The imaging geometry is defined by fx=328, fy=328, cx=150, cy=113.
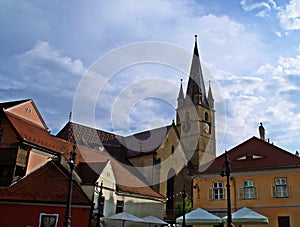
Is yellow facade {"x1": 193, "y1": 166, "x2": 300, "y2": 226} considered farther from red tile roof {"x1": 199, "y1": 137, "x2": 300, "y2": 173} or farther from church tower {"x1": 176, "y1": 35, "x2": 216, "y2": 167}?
church tower {"x1": 176, "y1": 35, "x2": 216, "y2": 167}

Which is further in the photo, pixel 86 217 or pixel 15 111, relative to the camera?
pixel 15 111

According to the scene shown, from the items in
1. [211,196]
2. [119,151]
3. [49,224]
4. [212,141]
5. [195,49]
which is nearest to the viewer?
[49,224]

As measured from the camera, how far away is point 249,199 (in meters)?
24.1

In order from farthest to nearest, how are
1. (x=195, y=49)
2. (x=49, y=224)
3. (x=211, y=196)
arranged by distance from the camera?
(x=195, y=49), (x=211, y=196), (x=49, y=224)

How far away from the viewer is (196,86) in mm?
64500

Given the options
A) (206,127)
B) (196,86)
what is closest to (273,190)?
(206,127)

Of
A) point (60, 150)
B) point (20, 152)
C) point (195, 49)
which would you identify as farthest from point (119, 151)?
point (195, 49)

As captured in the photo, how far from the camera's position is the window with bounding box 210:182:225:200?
25562mm

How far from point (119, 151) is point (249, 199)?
84.1ft

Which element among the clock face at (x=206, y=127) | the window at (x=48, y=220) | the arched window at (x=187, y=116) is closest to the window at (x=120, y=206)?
the window at (x=48, y=220)

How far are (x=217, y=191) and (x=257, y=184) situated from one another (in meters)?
3.24

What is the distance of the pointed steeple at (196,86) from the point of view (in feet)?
209

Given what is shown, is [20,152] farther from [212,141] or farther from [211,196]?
[212,141]

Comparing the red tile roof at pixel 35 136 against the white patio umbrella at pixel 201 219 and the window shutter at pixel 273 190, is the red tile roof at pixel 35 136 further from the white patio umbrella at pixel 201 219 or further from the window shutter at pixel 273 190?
the window shutter at pixel 273 190
